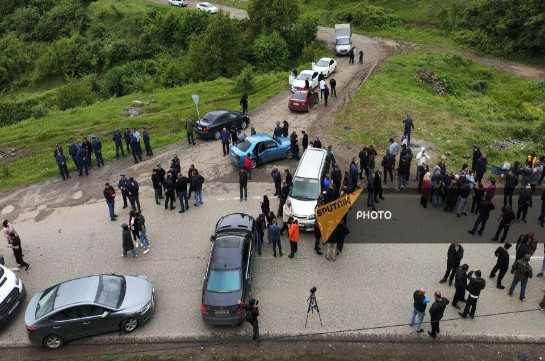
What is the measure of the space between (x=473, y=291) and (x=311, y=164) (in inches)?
327

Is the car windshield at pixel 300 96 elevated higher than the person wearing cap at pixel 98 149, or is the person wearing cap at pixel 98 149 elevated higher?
the car windshield at pixel 300 96

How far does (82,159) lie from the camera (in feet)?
70.9

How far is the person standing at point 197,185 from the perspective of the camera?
18.6m

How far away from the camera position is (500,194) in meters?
19.8

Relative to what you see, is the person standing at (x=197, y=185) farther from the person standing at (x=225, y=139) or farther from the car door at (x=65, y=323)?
the car door at (x=65, y=323)

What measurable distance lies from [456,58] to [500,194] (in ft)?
72.4

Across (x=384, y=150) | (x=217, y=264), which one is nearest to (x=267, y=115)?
(x=384, y=150)

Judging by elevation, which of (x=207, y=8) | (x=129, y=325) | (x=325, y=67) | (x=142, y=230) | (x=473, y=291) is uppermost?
(x=207, y=8)

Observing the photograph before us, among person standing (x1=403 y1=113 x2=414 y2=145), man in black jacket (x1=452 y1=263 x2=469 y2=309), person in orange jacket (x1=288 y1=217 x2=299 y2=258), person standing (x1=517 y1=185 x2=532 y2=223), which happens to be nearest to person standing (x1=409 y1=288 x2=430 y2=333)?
man in black jacket (x1=452 y1=263 x2=469 y2=309)

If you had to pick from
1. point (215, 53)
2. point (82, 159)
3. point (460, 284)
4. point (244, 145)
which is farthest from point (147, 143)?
point (215, 53)

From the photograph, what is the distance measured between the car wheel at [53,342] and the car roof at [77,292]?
0.81 meters

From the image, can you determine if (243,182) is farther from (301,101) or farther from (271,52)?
(271,52)

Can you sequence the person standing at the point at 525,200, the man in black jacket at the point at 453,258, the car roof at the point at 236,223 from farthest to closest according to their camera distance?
the person standing at the point at 525,200, the car roof at the point at 236,223, the man in black jacket at the point at 453,258

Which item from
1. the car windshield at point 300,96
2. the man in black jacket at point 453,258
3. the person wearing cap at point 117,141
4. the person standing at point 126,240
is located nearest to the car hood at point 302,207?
the man in black jacket at point 453,258
